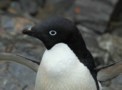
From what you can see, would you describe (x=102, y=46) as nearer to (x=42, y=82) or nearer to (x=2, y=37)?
(x=2, y=37)

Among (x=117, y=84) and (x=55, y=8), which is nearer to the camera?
(x=117, y=84)

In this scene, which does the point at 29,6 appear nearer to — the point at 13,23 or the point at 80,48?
the point at 13,23

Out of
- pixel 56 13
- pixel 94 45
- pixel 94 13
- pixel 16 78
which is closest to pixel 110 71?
pixel 16 78

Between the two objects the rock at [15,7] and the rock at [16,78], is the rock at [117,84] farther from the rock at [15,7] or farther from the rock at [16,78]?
the rock at [15,7]

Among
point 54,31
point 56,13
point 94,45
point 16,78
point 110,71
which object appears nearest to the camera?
point 54,31

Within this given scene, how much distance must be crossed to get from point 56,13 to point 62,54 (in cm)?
339

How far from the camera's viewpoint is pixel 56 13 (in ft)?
21.2

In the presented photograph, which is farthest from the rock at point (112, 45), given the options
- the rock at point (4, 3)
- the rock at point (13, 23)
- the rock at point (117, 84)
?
the rock at point (4, 3)

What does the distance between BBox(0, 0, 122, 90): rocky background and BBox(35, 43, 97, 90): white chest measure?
0.77 m

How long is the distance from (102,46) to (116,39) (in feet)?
1.31

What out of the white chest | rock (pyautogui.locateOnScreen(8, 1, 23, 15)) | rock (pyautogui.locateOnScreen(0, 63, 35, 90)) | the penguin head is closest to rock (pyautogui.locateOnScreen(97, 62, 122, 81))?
the white chest

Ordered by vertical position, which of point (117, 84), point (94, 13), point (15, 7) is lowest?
point (15, 7)

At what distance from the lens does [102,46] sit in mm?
5215

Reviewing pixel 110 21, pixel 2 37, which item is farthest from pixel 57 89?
pixel 110 21
